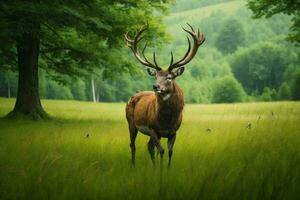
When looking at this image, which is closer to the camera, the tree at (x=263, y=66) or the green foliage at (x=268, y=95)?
the green foliage at (x=268, y=95)

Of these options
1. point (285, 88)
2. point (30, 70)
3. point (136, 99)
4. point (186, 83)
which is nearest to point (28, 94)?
point (30, 70)

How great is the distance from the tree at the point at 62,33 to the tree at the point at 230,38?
125831 mm

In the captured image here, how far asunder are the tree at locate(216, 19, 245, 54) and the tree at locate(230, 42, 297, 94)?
37.1 m

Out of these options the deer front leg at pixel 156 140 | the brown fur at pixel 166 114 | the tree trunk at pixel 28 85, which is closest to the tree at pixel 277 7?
the tree trunk at pixel 28 85

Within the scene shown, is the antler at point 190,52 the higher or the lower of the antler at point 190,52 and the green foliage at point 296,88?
the higher

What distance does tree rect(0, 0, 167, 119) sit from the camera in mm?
12359

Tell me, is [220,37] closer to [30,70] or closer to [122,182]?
[30,70]

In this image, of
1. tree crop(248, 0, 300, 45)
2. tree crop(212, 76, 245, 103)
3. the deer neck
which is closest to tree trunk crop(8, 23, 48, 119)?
tree crop(248, 0, 300, 45)

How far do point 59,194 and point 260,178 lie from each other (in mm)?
2082

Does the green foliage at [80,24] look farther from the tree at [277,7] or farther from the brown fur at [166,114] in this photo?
the brown fur at [166,114]

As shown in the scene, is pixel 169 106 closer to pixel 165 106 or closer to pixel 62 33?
pixel 165 106

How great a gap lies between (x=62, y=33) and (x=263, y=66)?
3236 inches

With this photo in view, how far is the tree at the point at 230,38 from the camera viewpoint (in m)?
142

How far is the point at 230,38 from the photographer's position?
146 meters
